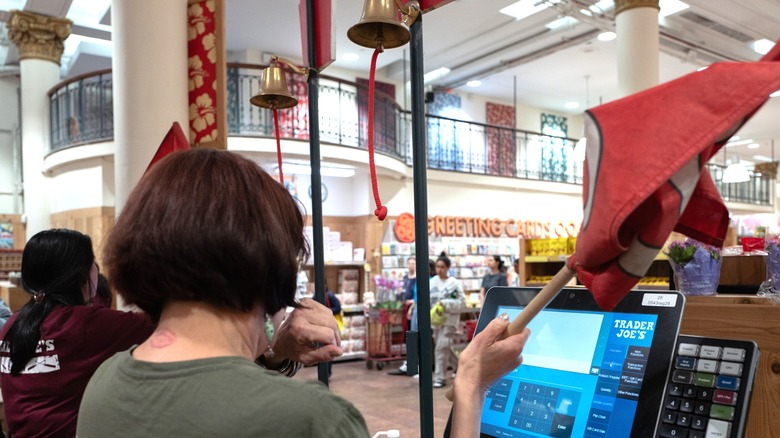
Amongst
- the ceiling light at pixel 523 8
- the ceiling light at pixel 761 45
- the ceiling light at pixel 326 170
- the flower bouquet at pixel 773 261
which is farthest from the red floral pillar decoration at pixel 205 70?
the ceiling light at pixel 761 45

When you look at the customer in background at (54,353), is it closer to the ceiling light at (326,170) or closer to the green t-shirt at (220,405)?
the green t-shirt at (220,405)

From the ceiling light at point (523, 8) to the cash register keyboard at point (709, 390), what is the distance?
33.5 feet

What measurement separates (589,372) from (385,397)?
6.59 metres

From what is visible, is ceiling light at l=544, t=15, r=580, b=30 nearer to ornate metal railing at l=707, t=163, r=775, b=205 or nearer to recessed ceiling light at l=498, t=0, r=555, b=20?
recessed ceiling light at l=498, t=0, r=555, b=20

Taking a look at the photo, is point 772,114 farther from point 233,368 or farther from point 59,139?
point 233,368

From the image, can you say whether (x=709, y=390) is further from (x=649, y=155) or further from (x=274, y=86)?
(x=274, y=86)

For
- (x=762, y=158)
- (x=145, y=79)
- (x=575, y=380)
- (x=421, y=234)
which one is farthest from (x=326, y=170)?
(x=762, y=158)

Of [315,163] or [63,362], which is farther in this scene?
[63,362]

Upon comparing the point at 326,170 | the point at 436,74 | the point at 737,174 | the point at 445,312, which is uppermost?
the point at 436,74

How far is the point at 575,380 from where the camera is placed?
47.3 inches

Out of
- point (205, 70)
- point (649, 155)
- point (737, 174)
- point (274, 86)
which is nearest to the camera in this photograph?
point (649, 155)

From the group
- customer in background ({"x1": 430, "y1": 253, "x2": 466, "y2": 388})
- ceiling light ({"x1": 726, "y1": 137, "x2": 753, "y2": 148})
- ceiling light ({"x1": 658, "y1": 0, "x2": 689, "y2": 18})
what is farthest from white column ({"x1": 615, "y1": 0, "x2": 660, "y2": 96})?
ceiling light ({"x1": 726, "y1": 137, "x2": 753, "y2": 148})

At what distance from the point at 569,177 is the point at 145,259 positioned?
16549mm

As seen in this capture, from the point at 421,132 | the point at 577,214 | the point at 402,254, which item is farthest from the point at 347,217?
the point at 421,132
